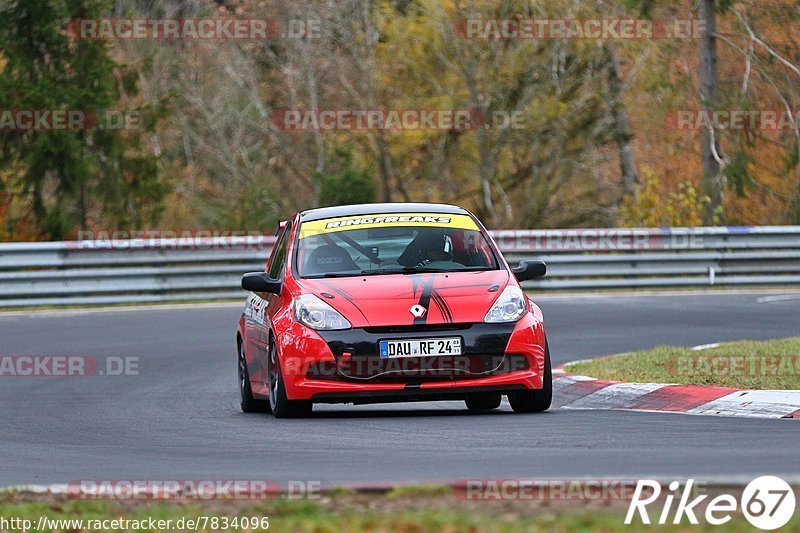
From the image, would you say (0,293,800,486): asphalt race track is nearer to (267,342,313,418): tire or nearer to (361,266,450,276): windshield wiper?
(267,342,313,418): tire

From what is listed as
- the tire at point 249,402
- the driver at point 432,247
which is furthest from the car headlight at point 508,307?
the tire at point 249,402

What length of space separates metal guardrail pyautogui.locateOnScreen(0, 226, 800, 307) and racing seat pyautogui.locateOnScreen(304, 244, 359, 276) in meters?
12.3

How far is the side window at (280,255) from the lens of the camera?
12102 millimetres

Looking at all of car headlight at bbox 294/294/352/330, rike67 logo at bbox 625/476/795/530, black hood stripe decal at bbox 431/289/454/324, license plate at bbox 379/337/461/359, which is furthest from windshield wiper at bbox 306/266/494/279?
rike67 logo at bbox 625/476/795/530

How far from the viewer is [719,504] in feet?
19.7

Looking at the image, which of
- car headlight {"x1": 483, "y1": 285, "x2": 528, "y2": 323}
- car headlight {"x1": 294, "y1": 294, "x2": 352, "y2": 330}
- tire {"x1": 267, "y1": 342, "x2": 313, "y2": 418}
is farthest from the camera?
tire {"x1": 267, "y1": 342, "x2": 313, "y2": 418}

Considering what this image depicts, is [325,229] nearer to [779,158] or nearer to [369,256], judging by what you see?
[369,256]

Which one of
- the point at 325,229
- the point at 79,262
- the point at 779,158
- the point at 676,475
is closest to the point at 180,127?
the point at 779,158

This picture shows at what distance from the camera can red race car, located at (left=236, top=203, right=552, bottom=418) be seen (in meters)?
10.5

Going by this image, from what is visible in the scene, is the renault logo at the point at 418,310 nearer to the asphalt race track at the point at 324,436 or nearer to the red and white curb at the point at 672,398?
the asphalt race track at the point at 324,436

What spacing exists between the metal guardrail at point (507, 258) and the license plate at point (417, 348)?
13.5 m

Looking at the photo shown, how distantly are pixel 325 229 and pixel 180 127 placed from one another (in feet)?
115

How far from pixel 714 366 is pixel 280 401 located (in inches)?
161

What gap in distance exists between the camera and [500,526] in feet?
18.6
